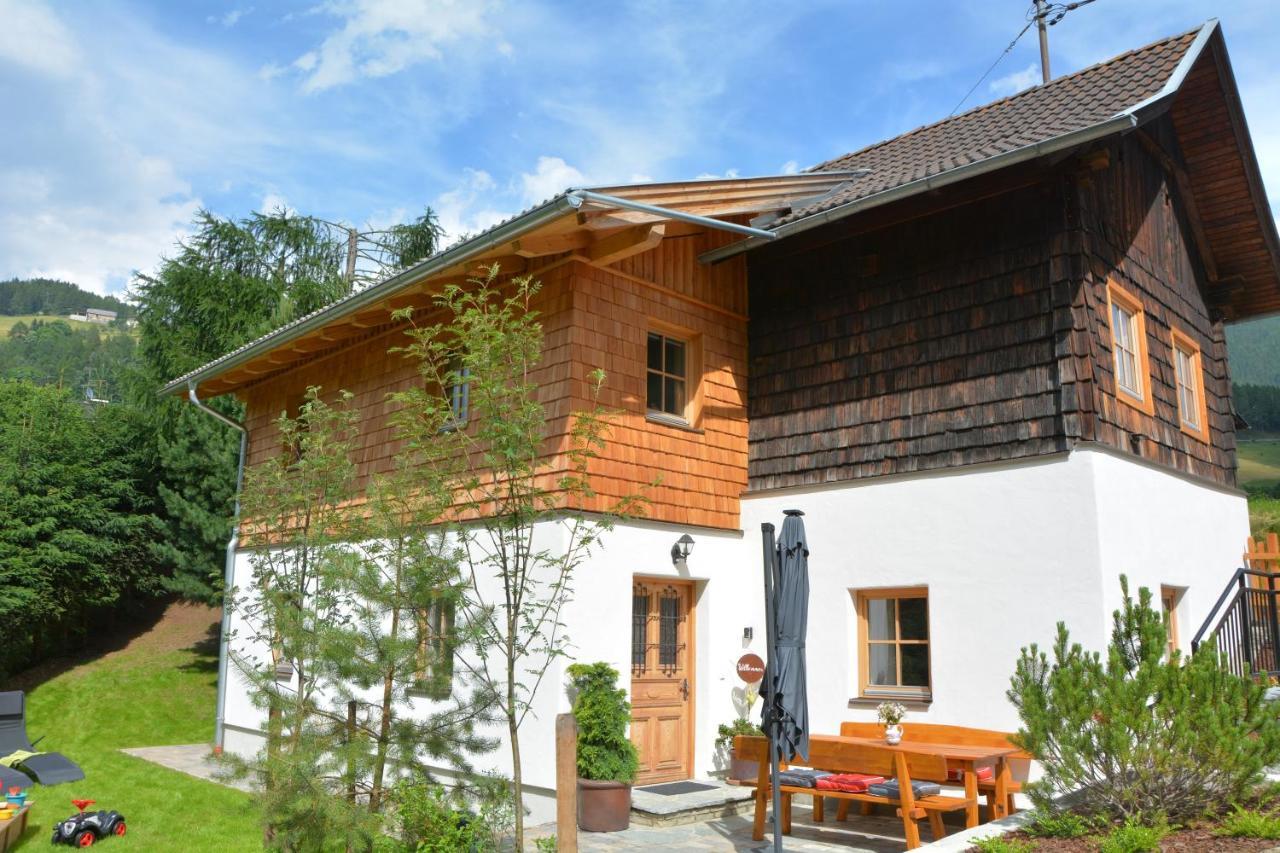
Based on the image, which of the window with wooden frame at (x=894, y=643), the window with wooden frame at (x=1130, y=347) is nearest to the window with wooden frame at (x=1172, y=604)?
the window with wooden frame at (x=1130, y=347)

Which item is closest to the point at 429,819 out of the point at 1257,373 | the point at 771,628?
the point at 771,628

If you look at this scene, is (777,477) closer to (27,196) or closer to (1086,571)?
(1086,571)

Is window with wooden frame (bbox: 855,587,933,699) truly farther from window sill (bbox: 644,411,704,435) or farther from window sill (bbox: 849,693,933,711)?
window sill (bbox: 644,411,704,435)

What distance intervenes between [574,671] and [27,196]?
19946 millimetres

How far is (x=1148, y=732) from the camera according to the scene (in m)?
5.50

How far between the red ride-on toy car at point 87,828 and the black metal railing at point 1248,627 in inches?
368

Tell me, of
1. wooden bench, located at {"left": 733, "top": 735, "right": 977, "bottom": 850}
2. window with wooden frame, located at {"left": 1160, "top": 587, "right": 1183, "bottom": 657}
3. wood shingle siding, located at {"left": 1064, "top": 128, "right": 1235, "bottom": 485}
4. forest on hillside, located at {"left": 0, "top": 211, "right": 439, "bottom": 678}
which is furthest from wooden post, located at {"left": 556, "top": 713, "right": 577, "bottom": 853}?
forest on hillside, located at {"left": 0, "top": 211, "right": 439, "bottom": 678}

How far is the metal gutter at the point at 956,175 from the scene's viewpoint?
23.4 feet

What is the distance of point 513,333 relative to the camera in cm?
602

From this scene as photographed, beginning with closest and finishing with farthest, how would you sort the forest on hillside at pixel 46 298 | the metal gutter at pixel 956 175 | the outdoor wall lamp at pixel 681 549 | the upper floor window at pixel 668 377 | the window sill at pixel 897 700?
1. the metal gutter at pixel 956 175
2. the window sill at pixel 897 700
3. the outdoor wall lamp at pixel 681 549
4. the upper floor window at pixel 668 377
5. the forest on hillside at pixel 46 298

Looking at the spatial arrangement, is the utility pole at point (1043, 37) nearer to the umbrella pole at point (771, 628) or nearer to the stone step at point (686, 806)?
the umbrella pole at point (771, 628)

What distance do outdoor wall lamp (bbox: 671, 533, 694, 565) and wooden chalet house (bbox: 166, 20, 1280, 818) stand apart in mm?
147

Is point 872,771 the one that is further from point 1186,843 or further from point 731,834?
point 1186,843

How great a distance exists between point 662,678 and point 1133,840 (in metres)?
4.47
